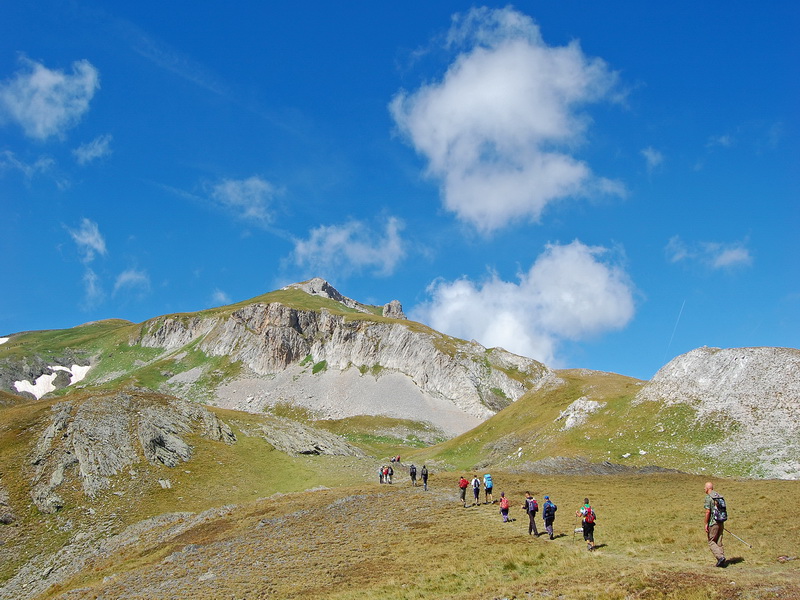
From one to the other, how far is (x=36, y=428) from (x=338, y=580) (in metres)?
59.0

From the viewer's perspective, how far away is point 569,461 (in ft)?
Answer: 198

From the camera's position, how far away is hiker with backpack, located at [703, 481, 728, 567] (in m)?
19.3

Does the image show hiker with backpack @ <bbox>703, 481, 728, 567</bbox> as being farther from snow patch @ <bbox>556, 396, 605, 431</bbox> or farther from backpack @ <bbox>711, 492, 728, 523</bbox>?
snow patch @ <bbox>556, 396, 605, 431</bbox>

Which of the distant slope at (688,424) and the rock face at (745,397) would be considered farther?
the distant slope at (688,424)

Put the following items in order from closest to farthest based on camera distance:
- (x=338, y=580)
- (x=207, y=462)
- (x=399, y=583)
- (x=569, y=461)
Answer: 1. (x=399, y=583)
2. (x=338, y=580)
3. (x=569, y=461)
4. (x=207, y=462)

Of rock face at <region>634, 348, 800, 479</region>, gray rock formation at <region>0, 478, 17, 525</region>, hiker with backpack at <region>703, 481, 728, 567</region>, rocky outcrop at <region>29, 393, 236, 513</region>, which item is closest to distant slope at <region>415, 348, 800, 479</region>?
rock face at <region>634, 348, 800, 479</region>

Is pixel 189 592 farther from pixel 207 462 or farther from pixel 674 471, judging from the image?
pixel 674 471

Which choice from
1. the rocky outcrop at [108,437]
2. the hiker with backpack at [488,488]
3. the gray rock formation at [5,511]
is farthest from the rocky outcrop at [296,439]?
the hiker with backpack at [488,488]

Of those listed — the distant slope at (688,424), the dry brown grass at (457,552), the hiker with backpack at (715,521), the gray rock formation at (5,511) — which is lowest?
the gray rock formation at (5,511)

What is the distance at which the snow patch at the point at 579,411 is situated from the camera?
2830 inches

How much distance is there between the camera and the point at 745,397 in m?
60.6

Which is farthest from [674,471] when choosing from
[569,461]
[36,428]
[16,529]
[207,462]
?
[36,428]

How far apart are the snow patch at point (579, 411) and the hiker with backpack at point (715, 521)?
2111 inches

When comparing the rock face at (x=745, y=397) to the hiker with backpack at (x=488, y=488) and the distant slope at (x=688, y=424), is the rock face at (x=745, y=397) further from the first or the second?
the hiker with backpack at (x=488, y=488)
